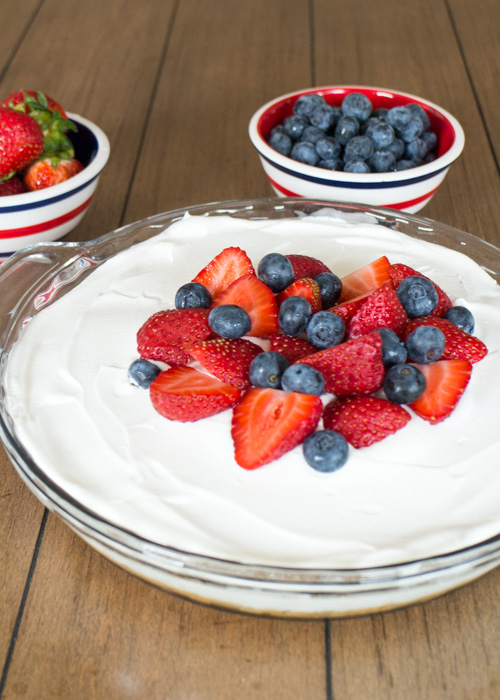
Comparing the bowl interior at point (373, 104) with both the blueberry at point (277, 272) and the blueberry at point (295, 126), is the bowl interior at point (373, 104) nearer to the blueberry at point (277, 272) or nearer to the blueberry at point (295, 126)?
the blueberry at point (295, 126)

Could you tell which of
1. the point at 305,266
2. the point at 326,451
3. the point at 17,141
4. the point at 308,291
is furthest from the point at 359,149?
the point at 326,451

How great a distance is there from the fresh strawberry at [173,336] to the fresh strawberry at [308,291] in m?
0.16

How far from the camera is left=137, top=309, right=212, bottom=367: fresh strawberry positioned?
3.94 feet

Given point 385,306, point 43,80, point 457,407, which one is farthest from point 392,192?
point 43,80

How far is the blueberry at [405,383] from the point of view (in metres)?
1.08

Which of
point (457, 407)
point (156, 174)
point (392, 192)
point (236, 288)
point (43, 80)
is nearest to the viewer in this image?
point (457, 407)

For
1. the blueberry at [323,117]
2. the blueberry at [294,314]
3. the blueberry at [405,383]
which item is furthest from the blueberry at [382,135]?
the blueberry at [405,383]

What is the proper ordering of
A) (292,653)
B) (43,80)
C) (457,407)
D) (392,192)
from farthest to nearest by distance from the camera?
(43,80) < (392,192) < (457,407) < (292,653)

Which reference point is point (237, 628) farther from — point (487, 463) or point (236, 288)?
point (236, 288)

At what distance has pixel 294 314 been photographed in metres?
1.19

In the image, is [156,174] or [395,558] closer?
[395,558]

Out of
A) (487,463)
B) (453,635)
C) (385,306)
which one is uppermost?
(385,306)

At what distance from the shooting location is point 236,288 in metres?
1.26

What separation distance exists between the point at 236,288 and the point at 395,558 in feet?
1.76
